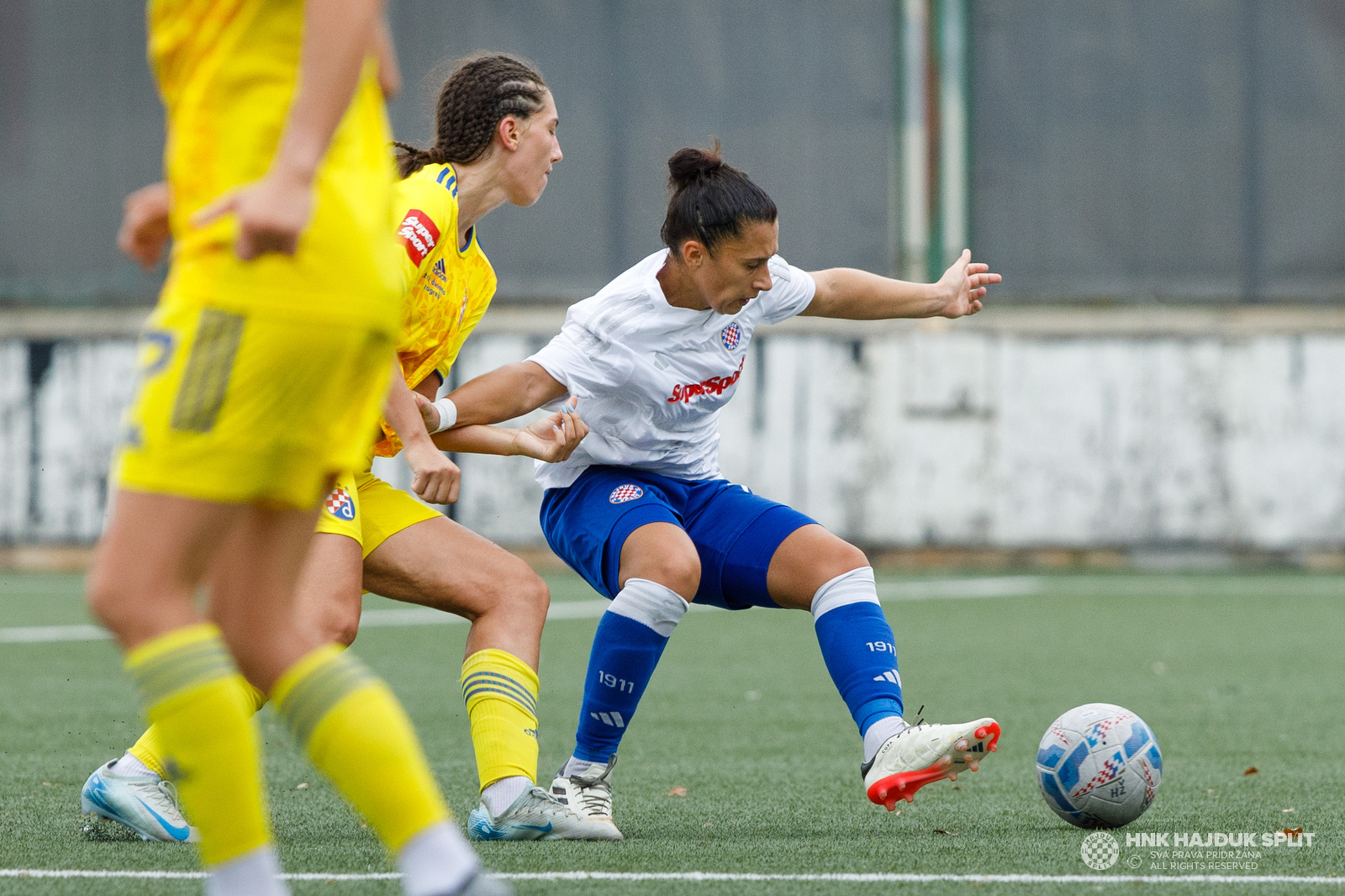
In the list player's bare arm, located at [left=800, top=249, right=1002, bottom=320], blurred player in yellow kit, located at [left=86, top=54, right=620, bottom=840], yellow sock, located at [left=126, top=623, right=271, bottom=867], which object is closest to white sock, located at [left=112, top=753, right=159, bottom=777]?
blurred player in yellow kit, located at [left=86, top=54, right=620, bottom=840]

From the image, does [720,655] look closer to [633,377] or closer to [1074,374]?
[633,377]

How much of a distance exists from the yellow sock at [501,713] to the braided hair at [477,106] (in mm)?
1204

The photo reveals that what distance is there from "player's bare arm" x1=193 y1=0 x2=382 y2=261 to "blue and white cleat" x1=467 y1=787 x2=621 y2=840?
1.98 m

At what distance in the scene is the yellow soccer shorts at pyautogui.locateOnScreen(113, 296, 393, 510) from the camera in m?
2.17

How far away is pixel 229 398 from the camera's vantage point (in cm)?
218

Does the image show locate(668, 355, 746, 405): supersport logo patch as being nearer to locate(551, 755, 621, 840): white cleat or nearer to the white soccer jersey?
the white soccer jersey

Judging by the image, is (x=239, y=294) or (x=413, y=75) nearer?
(x=239, y=294)

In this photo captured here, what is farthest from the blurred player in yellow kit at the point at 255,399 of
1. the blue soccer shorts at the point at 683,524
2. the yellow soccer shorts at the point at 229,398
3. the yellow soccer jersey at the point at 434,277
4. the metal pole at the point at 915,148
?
the metal pole at the point at 915,148

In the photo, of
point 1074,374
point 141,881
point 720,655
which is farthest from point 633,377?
point 1074,374

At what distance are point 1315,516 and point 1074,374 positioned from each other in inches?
81.5

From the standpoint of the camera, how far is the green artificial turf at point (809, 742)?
139 inches

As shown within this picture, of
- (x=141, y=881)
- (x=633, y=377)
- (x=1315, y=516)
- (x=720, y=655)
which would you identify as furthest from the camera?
(x=1315, y=516)

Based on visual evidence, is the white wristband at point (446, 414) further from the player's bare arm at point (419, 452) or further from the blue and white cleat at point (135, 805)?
the blue and white cleat at point (135, 805)

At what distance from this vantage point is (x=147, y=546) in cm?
222
